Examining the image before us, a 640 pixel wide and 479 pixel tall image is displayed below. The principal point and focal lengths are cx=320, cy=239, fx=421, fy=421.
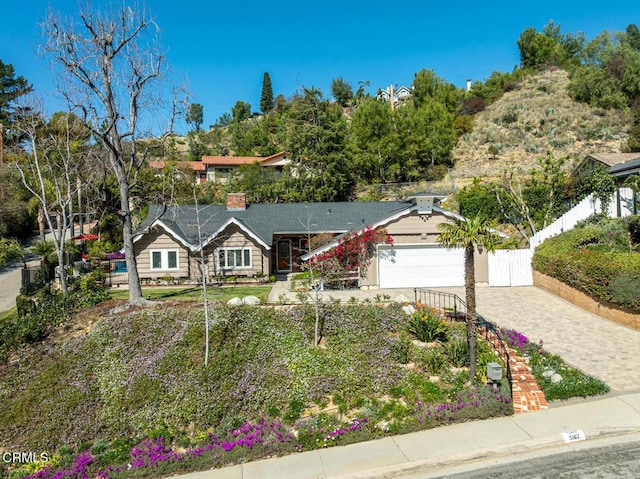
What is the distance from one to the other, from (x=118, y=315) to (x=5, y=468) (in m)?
6.85

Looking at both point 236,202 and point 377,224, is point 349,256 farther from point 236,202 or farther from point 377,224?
point 236,202

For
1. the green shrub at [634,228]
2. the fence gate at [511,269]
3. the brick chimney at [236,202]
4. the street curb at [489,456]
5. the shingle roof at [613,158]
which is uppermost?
the shingle roof at [613,158]

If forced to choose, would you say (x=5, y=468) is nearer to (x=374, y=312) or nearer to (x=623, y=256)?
(x=374, y=312)

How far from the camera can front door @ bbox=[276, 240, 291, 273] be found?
25891 mm

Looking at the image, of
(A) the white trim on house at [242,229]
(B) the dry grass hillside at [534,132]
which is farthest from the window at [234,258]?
(B) the dry grass hillside at [534,132]

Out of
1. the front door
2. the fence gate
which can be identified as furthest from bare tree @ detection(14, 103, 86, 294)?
the fence gate

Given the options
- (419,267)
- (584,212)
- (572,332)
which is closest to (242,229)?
(419,267)

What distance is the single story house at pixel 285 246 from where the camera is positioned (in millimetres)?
22344

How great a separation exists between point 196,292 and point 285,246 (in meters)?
6.94

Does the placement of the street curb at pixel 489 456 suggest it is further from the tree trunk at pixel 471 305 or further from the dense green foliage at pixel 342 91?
the dense green foliage at pixel 342 91

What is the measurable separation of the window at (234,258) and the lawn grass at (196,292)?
1.87 metres

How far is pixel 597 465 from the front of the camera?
7.79 meters

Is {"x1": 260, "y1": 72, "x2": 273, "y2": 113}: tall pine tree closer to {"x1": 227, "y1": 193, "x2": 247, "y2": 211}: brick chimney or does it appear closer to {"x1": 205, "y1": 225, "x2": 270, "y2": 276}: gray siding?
{"x1": 227, "y1": 193, "x2": 247, "y2": 211}: brick chimney

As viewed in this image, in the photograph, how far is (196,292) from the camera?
20.7m
